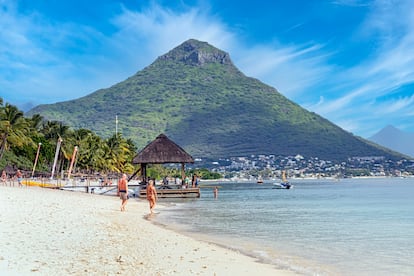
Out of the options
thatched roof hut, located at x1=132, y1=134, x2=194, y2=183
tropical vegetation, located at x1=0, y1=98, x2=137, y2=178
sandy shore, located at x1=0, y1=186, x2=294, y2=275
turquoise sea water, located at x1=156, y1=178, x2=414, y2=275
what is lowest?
turquoise sea water, located at x1=156, y1=178, x2=414, y2=275

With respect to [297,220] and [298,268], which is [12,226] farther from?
[297,220]

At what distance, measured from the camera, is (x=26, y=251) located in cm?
858

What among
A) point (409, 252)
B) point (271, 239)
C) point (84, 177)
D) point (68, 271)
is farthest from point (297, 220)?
point (84, 177)

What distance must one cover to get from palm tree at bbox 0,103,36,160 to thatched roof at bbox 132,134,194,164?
1780 cm

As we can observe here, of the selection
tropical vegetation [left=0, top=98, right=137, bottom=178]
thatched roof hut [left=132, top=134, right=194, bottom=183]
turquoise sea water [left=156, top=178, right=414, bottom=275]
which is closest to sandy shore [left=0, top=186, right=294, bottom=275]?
turquoise sea water [left=156, top=178, right=414, bottom=275]

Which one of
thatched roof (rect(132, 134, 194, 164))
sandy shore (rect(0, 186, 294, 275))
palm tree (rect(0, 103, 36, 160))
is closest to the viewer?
sandy shore (rect(0, 186, 294, 275))

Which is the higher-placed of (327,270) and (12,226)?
(12,226)

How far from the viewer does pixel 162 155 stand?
4184cm

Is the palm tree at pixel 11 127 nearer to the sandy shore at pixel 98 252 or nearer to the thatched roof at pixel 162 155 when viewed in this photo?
the thatched roof at pixel 162 155

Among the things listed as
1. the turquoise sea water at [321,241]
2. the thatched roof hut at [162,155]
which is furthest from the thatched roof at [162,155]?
the turquoise sea water at [321,241]

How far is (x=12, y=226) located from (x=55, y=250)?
2600 mm

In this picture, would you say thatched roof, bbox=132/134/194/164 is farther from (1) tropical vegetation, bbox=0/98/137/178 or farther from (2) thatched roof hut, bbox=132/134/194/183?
(1) tropical vegetation, bbox=0/98/137/178

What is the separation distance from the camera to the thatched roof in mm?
41500

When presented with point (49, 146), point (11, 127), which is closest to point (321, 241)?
point (11, 127)
